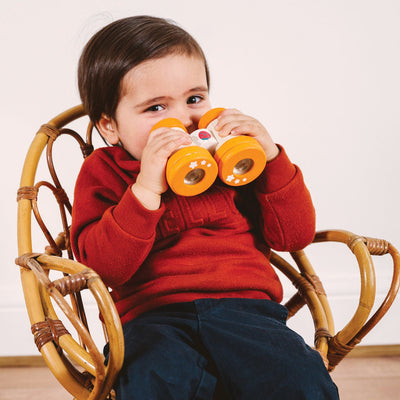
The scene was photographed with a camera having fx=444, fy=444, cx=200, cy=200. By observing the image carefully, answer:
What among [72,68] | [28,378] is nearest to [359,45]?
[72,68]

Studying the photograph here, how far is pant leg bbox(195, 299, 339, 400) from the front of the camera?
64cm

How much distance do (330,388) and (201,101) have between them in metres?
0.55

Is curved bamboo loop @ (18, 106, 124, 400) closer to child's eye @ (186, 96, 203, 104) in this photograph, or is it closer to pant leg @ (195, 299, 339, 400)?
pant leg @ (195, 299, 339, 400)

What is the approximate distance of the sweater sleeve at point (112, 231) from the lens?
29.0 inches

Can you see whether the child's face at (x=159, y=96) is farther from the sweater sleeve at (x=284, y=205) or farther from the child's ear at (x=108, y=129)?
the sweater sleeve at (x=284, y=205)

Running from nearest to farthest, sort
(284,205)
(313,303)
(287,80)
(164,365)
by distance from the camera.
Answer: (164,365) < (284,205) < (313,303) < (287,80)

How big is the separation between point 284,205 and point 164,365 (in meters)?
0.38

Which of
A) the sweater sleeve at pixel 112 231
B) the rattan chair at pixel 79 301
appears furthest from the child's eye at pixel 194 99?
the rattan chair at pixel 79 301

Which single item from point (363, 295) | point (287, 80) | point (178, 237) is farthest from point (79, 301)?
point (287, 80)

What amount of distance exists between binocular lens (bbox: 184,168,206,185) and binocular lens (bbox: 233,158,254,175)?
0.20 feet

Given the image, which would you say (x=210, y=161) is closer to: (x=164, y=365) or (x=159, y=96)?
(x=159, y=96)

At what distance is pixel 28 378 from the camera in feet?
4.80

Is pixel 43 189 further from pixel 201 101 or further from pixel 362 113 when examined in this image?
pixel 362 113

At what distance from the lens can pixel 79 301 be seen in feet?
3.28
